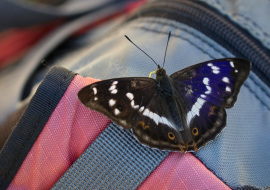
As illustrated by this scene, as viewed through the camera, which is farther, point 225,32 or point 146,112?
point 225,32

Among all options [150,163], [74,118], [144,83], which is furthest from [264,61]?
[74,118]

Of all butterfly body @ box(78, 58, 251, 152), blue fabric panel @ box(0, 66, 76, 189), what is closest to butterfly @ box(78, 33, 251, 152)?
butterfly body @ box(78, 58, 251, 152)

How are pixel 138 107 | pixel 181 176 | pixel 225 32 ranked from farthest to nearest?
pixel 225 32
pixel 138 107
pixel 181 176

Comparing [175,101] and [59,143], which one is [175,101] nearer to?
[175,101]

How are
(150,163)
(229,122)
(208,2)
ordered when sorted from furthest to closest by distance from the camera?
1. (208,2)
2. (229,122)
3. (150,163)

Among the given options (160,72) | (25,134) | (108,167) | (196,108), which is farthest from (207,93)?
(25,134)

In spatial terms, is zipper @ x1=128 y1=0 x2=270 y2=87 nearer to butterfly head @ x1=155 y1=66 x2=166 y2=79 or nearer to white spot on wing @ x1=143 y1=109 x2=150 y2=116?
butterfly head @ x1=155 y1=66 x2=166 y2=79

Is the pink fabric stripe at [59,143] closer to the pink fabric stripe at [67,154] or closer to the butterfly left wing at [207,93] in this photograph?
the pink fabric stripe at [67,154]

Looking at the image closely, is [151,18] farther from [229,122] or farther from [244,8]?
[229,122]
